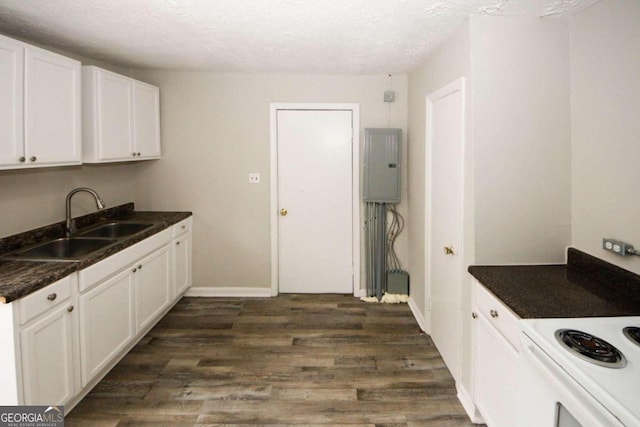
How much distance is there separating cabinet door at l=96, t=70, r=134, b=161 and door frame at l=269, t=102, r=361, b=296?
1.30m

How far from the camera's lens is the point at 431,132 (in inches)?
128

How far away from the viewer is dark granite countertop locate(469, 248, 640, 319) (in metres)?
1.75

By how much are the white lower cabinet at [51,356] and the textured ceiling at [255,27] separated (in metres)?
1.59

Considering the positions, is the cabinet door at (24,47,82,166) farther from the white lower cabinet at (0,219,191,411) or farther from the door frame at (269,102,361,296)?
the door frame at (269,102,361,296)

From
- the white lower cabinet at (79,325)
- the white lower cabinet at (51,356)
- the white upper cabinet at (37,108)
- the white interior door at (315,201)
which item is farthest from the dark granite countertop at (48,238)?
the white interior door at (315,201)

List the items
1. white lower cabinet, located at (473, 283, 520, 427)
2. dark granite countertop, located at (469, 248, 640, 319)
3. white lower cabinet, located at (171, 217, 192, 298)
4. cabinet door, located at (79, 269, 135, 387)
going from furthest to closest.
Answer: white lower cabinet, located at (171, 217, 192, 298), cabinet door, located at (79, 269, 135, 387), white lower cabinet, located at (473, 283, 520, 427), dark granite countertop, located at (469, 248, 640, 319)

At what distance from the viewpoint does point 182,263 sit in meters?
4.08

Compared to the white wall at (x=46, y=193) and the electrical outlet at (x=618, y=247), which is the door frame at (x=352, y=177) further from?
the electrical outlet at (x=618, y=247)

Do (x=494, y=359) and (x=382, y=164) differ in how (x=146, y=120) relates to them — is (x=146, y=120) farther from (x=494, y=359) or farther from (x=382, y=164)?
(x=494, y=359)

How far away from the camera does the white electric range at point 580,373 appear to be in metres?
1.15

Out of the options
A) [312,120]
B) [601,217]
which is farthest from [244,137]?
[601,217]

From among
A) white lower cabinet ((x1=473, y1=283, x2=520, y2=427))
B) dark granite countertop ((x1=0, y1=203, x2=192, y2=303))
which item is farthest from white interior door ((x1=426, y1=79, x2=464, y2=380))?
dark granite countertop ((x1=0, y1=203, x2=192, y2=303))

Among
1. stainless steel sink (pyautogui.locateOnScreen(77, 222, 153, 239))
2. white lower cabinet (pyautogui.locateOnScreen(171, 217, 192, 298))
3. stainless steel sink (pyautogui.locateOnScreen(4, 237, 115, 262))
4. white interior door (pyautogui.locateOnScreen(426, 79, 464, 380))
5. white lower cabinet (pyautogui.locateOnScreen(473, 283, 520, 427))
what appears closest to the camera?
white lower cabinet (pyautogui.locateOnScreen(473, 283, 520, 427))

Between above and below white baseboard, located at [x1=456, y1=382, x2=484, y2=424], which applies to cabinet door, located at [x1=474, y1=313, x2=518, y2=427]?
above
